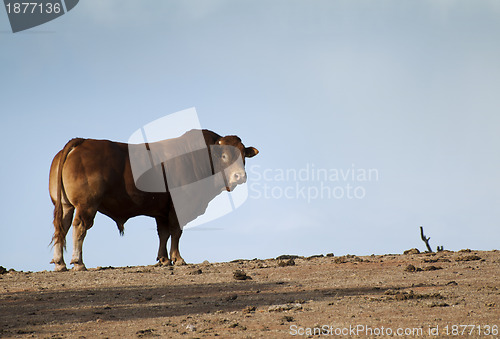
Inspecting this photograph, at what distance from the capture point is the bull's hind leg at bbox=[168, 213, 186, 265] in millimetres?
18306

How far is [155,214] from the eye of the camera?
60.5 ft

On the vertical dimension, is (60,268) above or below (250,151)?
below

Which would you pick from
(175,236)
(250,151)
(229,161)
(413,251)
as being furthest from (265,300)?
(413,251)

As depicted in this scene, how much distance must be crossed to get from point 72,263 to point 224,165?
492 cm

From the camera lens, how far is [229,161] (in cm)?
1912

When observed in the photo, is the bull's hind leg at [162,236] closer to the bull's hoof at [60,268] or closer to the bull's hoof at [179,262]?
the bull's hoof at [179,262]

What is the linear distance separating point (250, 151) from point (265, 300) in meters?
8.08

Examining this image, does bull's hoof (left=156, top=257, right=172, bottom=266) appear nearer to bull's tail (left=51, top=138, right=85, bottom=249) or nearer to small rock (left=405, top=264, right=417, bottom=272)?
bull's tail (left=51, top=138, right=85, bottom=249)

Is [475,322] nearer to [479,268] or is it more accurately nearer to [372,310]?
[372,310]

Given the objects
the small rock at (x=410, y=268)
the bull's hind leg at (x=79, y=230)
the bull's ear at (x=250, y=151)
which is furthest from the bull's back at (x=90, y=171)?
the small rock at (x=410, y=268)

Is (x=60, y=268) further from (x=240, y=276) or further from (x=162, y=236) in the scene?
(x=240, y=276)

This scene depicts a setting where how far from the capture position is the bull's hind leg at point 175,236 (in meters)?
18.3

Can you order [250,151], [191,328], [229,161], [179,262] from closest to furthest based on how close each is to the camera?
1. [191,328]
2. [179,262]
3. [229,161]
4. [250,151]

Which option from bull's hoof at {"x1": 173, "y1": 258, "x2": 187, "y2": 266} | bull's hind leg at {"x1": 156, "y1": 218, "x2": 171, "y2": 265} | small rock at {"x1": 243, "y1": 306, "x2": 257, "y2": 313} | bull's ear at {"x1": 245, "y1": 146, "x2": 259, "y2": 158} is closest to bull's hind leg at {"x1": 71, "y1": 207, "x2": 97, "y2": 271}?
bull's hind leg at {"x1": 156, "y1": 218, "x2": 171, "y2": 265}
